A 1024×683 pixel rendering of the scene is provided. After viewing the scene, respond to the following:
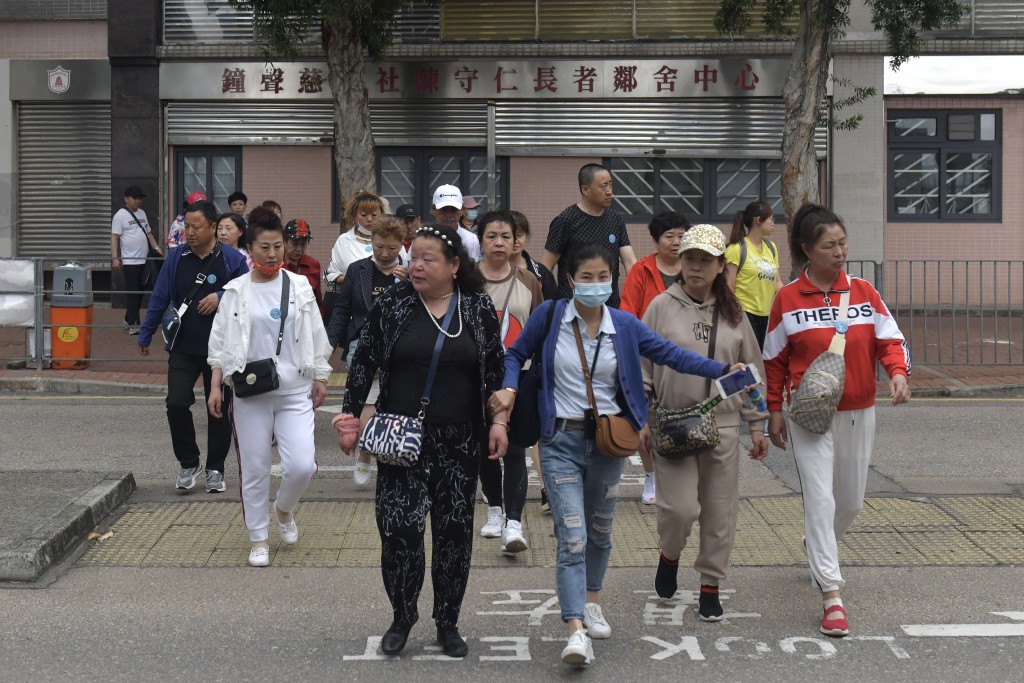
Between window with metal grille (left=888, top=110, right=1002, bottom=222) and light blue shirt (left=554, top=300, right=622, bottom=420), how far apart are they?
48.9ft

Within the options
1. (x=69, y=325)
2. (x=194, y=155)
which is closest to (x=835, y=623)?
(x=69, y=325)

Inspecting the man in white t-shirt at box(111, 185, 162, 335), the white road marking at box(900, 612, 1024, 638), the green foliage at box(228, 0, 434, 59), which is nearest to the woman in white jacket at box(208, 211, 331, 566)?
the white road marking at box(900, 612, 1024, 638)

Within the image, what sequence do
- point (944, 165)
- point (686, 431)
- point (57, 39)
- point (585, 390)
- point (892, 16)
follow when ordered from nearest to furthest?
point (585, 390) < point (686, 431) < point (892, 16) < point (944, 165) < point (57, 39)

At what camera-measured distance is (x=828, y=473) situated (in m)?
5.80

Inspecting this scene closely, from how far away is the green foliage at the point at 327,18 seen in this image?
15516mm

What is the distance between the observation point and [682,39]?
18.9 meters

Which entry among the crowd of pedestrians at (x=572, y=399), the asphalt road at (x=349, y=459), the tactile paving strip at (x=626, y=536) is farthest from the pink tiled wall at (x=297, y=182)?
the crowd of pedestrians at (x=572, y=399)

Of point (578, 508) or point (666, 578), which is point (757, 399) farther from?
point (666, 578)

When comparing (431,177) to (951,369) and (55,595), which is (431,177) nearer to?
(951,369)

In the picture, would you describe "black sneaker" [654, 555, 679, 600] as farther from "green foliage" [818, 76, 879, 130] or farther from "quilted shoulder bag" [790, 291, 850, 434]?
"green foliage" [818, 76, 879, 130]

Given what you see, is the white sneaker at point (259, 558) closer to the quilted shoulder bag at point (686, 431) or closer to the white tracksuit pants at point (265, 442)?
the white tracksuit pants at point (265, 442)

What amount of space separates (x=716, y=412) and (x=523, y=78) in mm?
13841

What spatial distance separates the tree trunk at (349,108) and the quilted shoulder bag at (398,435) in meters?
10.9

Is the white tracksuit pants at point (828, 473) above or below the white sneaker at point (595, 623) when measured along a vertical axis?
above
